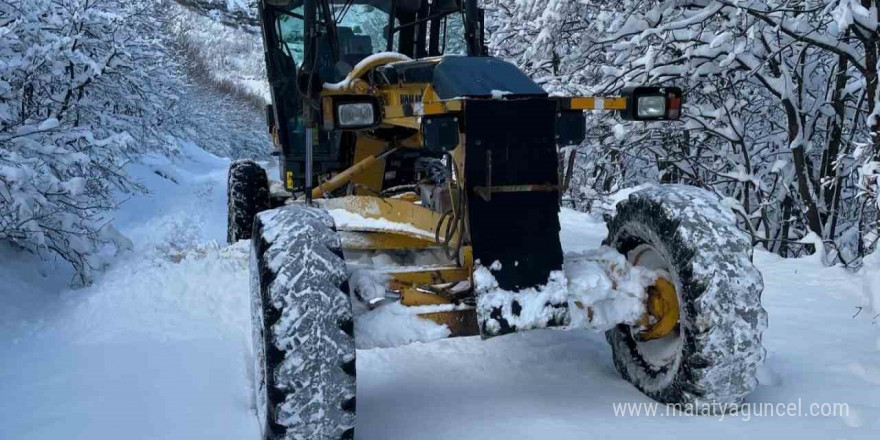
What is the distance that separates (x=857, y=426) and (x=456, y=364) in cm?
195

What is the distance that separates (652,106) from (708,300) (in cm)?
112

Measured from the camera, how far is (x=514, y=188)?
3332 millimetres

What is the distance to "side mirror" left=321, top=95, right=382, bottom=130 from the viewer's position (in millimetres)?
3498

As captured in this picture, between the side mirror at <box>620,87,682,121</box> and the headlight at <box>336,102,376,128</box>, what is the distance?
125cm

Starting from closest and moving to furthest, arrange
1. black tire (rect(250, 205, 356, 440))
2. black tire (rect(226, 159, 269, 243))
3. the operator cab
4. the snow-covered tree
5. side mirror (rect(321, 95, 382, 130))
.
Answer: black tire (rect(250, 205, 356, 440)) → side mirror (rect(321, 95, 382, 130)) → the operator cab → the snow-covered tree → black tire (rect(226, 159, 269, 243))

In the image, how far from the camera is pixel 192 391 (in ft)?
13.1

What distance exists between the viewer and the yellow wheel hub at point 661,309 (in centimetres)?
353

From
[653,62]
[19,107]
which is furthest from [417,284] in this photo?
[19,107]

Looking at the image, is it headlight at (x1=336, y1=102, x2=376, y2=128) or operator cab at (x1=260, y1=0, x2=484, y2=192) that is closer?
headlight at (x1=336, y1=102, x2=376, y2=128)

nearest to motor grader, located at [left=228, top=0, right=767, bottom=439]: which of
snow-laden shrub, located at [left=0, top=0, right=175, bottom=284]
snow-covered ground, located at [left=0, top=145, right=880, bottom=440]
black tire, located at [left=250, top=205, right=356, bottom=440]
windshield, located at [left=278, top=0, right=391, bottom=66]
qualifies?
black tire, located at [left=250, top=205, right=356, bottom=440]

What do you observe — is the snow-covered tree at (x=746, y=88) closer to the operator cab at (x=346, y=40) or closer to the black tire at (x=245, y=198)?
the operator cab at (x=346, y=40)

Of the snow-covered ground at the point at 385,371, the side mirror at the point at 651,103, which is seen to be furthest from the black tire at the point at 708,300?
the side mirror at the point at 651,103

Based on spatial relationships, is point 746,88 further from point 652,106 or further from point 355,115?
point 355,115

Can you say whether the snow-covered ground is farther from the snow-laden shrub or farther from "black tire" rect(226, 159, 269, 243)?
A: "black tire" rect(226, 159, 269, 243)
